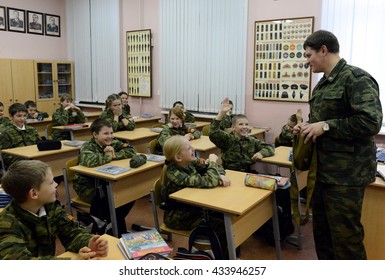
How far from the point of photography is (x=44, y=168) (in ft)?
5.34

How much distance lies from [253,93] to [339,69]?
360 cm

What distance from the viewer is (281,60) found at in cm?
519

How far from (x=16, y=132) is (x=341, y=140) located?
3586 mm

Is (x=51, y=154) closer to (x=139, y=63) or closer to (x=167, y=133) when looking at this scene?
(x=167, y=133)

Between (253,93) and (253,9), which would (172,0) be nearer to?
(253,9)

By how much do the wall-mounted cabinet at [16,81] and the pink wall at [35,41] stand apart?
348 mm

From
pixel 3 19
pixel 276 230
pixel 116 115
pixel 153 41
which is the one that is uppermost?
pixel 3 19

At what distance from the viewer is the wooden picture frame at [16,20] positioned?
7079 millimetres

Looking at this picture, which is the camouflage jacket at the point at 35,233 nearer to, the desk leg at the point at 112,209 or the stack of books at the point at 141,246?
the stack of books at the point at 141,246

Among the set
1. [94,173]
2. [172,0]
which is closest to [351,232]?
[94,173]

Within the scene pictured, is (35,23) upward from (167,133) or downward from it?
upward

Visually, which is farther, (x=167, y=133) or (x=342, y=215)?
(x=167, y=133)

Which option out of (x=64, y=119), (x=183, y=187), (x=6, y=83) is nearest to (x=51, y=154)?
(x=183, y=187)

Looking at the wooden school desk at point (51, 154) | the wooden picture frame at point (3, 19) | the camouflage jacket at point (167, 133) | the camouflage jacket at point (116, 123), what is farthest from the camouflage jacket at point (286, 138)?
the wooden picture frame at point (3, 19)
